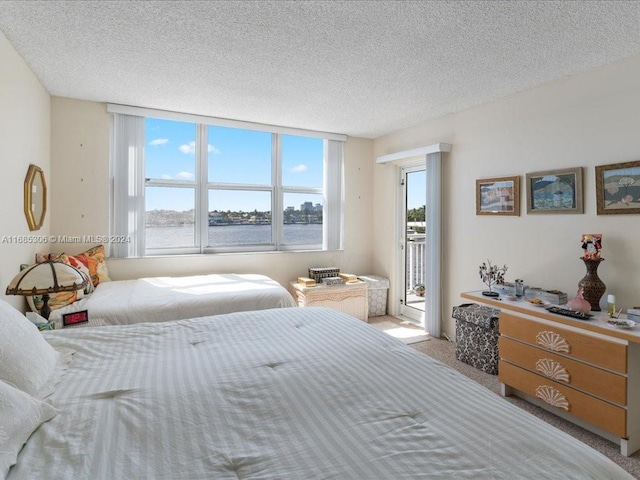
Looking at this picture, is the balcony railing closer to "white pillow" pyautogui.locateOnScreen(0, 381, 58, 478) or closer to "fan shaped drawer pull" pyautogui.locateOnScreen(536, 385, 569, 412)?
"fan shaped drawer pull" pyautogui.locateOnScreen(536, 385, 569, 412)

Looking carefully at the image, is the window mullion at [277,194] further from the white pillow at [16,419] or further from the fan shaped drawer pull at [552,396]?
the white pillow at [16,419]

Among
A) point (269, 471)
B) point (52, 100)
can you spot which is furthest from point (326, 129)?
point (269, 471)

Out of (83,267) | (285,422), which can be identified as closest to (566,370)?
(285,422)

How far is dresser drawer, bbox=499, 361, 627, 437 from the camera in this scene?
6.85 feet

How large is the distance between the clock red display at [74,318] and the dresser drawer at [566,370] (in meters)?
3.09

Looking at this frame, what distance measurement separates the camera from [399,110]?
3861 millimetres

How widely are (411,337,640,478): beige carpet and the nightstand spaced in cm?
97

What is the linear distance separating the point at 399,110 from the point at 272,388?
3430 mm

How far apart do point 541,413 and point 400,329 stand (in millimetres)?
1993

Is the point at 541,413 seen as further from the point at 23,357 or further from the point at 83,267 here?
the point at 83,267

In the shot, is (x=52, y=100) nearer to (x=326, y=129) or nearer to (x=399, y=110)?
(x=326, y=129)

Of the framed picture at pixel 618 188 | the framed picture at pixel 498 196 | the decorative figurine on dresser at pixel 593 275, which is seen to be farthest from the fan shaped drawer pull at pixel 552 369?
the framed picture at pixel 498 196

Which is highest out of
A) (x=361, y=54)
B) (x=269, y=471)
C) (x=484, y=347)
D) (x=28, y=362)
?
(x=361, y=54)

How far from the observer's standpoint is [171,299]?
300cm
